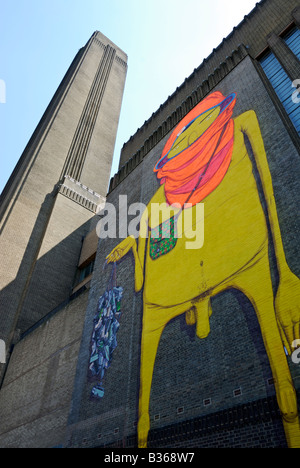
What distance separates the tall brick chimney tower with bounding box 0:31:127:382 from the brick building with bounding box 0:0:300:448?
17 cm

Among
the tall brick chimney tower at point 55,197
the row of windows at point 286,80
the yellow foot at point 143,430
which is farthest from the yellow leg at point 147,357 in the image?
the tall brick chimney tower at point 55,197

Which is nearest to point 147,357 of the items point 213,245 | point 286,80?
point 213,245

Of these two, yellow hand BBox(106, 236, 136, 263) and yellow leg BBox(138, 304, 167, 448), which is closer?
yellow leg BBox(138, 304, 167, 448)

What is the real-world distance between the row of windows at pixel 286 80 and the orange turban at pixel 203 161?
1585 millimetres

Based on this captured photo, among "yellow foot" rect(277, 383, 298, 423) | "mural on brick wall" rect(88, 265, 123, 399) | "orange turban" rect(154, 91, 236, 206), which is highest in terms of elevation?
"orange turban" rect(154, 91, 236, 206)

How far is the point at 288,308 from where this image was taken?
7637 millimetres

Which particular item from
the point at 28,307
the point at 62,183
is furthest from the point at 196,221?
the point at 62,183

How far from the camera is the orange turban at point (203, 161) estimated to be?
39.5 feet

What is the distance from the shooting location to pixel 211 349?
28.9 ft

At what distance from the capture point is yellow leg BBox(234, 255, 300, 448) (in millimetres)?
6578

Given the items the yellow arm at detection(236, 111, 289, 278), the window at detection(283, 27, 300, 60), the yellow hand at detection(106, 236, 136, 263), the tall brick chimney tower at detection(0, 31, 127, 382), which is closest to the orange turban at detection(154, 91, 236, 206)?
the yellow arm at detection(236, 111, 289, 278)

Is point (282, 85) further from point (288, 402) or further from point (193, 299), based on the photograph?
point (288, 402)

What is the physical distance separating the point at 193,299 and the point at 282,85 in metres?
8.07

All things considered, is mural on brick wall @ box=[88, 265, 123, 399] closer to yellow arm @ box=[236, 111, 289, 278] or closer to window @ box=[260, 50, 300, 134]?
yellow arm @ box=[236, 111, 289, 278]
